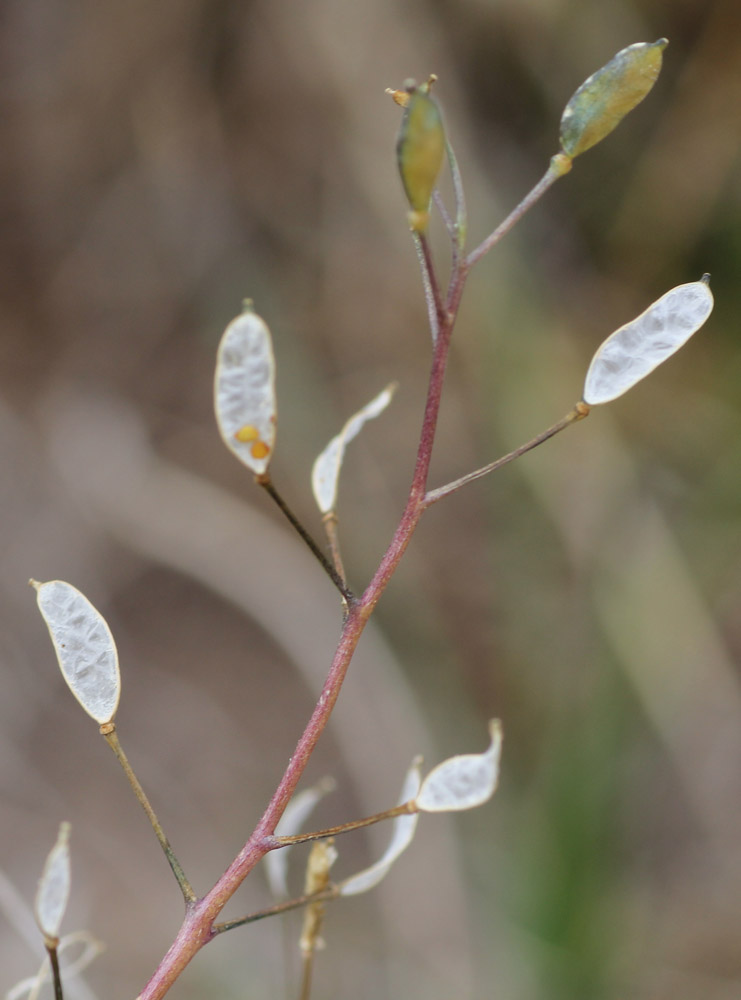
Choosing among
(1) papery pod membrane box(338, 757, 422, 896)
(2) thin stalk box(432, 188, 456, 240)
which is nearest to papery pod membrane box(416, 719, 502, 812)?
(1) papery pod membrane box(338, 757, 422, 896)

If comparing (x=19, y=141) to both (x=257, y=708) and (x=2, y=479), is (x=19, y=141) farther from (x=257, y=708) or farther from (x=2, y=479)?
(x=257, y=708)

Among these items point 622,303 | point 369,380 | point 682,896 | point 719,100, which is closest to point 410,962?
point 682,896

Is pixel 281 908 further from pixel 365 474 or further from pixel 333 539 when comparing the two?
pixel 365 474

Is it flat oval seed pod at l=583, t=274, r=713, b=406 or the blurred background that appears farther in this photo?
the blurred background

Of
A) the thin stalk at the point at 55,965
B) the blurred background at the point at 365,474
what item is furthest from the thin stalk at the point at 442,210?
the blurred background at the point at 365,474

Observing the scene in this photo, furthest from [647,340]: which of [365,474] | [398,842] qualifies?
[365,474]

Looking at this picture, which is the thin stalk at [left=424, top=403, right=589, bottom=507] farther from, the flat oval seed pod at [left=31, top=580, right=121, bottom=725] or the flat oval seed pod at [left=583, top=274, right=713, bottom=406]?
the flat oval seed pod at [left=31, top=580, right=121, bottom=725]
